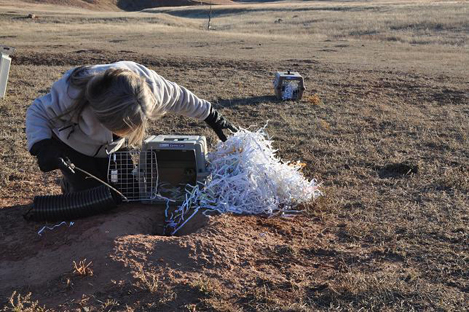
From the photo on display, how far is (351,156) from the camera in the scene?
5867mm

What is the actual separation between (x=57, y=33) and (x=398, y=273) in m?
21.4

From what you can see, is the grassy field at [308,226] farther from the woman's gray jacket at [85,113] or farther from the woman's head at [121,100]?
the woman's head at [121,100]

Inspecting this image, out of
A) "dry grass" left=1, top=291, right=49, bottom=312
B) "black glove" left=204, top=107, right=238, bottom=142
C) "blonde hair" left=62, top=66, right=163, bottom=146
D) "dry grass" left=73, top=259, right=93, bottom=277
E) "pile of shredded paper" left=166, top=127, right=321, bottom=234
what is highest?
"blonde hair" left=62, top=66, right=163, bottom=146

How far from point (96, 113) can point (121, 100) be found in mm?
250

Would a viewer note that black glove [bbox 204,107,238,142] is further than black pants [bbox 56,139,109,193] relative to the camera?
Yes

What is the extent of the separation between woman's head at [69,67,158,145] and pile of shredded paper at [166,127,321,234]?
2.76 feet

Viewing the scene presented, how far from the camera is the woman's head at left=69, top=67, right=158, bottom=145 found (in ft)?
10.8

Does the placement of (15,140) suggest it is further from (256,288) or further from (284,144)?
(256,288)

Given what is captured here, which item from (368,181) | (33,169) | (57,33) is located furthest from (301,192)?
(57,33)

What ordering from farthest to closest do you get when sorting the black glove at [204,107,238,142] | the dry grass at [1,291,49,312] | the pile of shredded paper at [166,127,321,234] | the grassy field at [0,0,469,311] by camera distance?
the black glove at [204,107,238,142], the pile of shredded paper at [166,127,321,234], the grassy field at [0,0,469,311], the dry grass at [1,291,49,312]

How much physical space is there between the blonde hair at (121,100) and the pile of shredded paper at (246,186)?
2.67 ft

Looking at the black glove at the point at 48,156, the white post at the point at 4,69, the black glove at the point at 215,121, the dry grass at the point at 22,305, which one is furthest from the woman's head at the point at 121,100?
the white post at the point at 4,69

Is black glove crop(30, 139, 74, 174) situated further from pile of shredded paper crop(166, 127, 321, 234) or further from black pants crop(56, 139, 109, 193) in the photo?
pile of shredded paper crop(166, 127, 321, 234)

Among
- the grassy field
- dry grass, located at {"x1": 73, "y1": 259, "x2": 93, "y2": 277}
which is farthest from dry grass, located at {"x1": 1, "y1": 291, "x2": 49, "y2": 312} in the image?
dry grass, located at {"x1": 73, "y1": 259, "x2": 93, "y2": 277}
